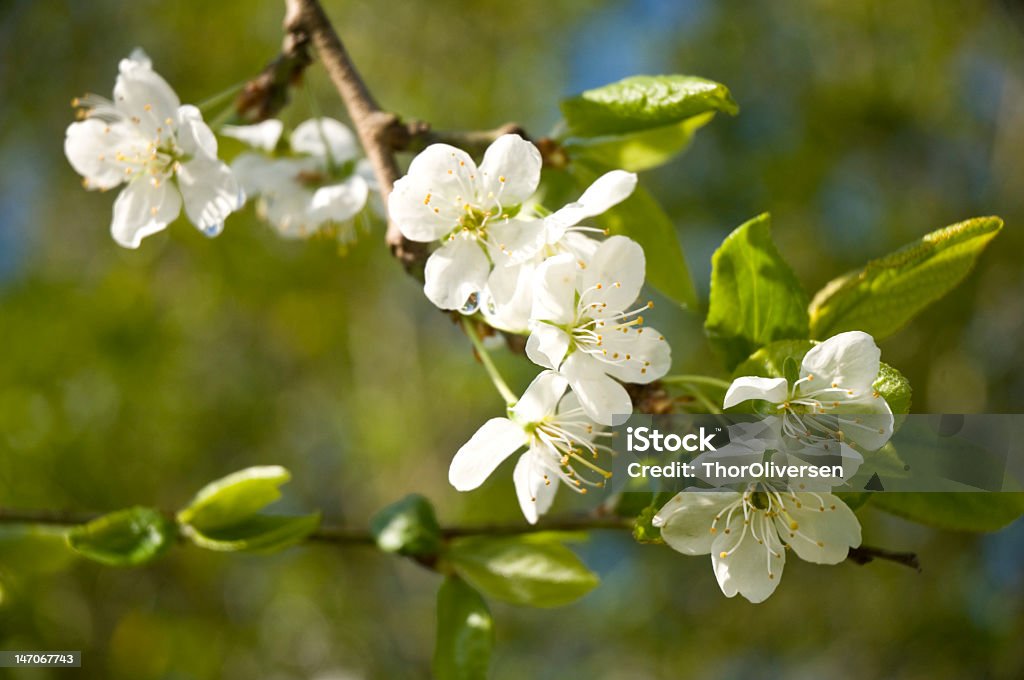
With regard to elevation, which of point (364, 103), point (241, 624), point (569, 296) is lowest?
point (241, 624)

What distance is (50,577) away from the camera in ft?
4.11

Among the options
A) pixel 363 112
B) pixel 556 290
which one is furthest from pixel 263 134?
pixel 556 290

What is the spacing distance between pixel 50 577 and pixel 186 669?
0.28 metres

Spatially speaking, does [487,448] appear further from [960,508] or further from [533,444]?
[960,508]

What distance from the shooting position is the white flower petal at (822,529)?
0.46 metres

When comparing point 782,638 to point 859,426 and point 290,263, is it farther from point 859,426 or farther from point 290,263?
point 859,426

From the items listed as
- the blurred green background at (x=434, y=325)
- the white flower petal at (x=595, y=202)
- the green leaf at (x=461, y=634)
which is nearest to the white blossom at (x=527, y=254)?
the white flower petal at (x=595, y=202)

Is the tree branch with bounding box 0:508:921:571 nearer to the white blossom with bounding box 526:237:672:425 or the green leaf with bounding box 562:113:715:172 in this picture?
the white blossom with bounding box 526:237:672:425

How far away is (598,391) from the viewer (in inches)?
18.5

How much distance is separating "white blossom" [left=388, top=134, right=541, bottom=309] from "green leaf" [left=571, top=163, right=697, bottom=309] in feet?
0.35

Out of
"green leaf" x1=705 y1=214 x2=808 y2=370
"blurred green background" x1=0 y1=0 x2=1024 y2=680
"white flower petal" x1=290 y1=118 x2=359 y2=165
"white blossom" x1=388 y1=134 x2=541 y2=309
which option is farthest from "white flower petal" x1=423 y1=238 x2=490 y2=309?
"blurred green background" x1=0 y1=0 x2=1024 y2=680

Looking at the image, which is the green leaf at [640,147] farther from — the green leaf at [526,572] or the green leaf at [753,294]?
the green leaf at [526,572]

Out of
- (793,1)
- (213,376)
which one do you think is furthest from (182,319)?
(793,1)

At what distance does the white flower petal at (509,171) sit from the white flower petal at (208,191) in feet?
0.60
